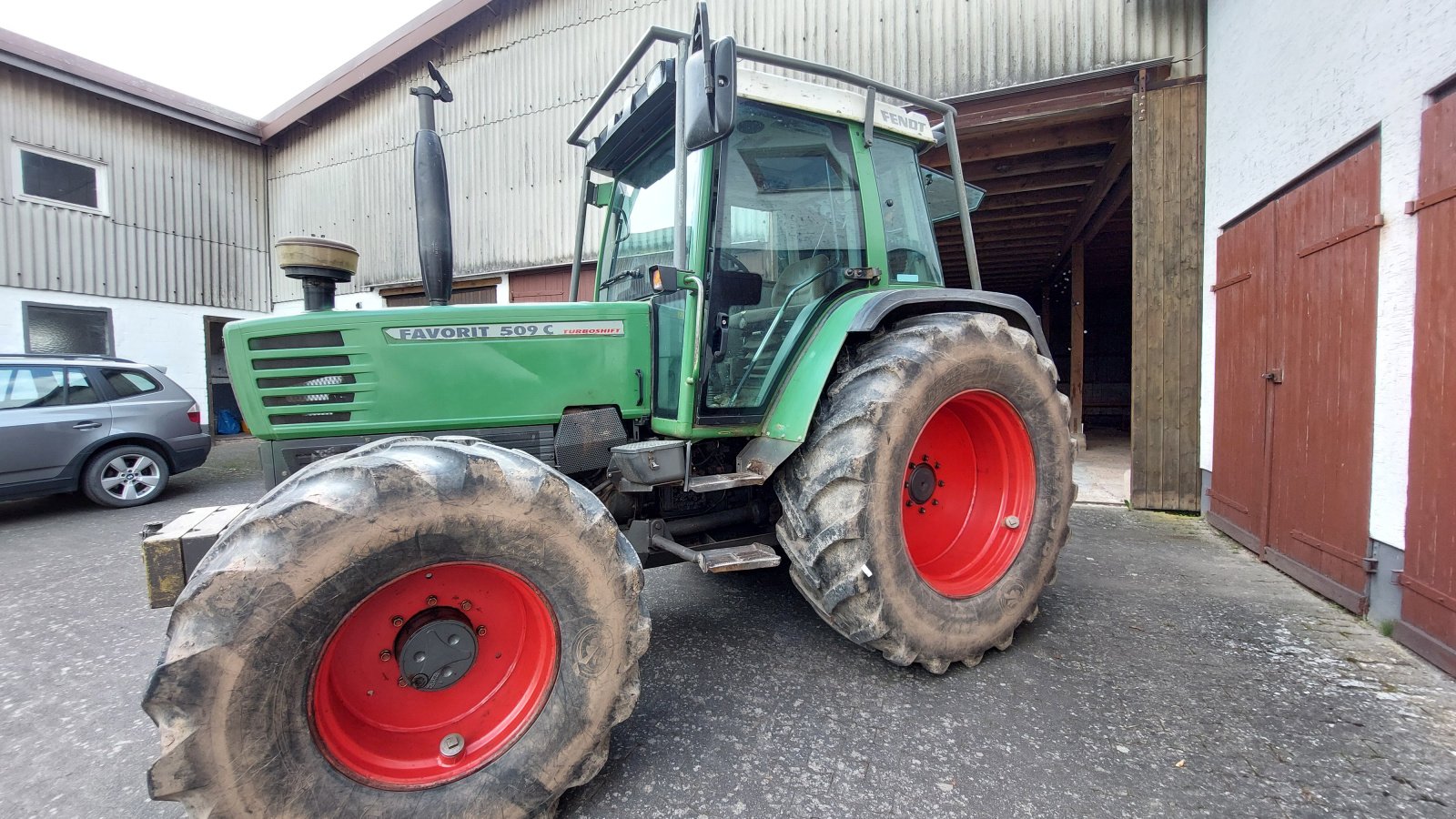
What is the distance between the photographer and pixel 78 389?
563 cm

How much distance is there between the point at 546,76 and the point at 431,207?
24.0ft

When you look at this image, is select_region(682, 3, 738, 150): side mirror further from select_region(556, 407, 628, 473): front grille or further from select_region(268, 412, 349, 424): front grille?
select_region(268, 412, 349, 424): front grille

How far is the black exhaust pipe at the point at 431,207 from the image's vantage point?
2.43 m

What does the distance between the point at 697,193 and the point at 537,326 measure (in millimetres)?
790

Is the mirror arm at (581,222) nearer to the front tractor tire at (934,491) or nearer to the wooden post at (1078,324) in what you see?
the front tractor tire at (934,491)

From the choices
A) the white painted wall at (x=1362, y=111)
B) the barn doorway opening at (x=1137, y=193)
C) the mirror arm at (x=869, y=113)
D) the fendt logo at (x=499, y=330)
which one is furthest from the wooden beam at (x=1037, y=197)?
the fendt logo at (x=499, y=330)

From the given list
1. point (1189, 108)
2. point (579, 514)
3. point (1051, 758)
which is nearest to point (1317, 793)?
point (1051, 758)

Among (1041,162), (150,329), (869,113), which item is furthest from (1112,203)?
(150,329)

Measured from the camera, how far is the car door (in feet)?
17.0

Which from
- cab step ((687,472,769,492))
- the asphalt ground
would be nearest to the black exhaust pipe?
cab step ((687,472,769,492))

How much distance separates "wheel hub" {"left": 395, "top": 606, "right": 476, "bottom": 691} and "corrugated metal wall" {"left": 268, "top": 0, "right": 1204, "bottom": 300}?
6254 millimetres

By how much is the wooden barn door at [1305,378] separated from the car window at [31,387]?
9359 mm

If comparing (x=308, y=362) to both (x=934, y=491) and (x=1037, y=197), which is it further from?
(x=1037, y=197)

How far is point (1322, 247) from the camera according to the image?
318 centimetres
